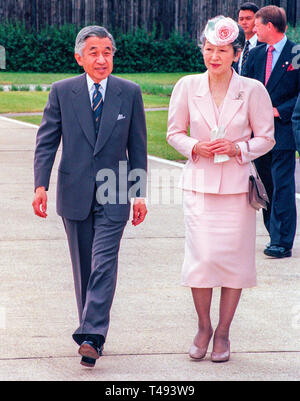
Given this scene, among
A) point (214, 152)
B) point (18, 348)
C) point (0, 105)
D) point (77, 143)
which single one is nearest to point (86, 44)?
point (77, 143)

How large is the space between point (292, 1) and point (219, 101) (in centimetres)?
2636

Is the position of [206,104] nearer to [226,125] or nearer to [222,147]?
[226,125]

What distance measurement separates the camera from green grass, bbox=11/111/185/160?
45.1ft

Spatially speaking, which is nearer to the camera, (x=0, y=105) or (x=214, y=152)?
(x=214, y=152)

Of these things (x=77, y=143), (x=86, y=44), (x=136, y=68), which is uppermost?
(x=86, y=44)

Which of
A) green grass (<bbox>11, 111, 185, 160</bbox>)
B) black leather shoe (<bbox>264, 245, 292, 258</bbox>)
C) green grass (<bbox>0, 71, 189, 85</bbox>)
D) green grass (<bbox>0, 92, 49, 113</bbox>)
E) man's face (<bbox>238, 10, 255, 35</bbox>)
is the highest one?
man's face (<bbox>238, 10, 255, 35</bbox>)

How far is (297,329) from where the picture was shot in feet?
19.0

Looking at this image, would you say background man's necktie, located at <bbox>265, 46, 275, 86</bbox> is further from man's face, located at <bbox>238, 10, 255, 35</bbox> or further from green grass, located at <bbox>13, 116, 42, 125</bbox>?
green grass, located at <bbox>13, 116, 42, 125</bbox>

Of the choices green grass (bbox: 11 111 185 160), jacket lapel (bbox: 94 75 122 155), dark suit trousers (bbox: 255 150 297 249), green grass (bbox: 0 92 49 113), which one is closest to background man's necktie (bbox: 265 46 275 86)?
dark suit trousers (bbox: 255 150 297 249)

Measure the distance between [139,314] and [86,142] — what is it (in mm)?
1524

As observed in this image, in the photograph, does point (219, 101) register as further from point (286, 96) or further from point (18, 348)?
point (286, 96)

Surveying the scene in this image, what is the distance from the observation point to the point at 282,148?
7.70 m

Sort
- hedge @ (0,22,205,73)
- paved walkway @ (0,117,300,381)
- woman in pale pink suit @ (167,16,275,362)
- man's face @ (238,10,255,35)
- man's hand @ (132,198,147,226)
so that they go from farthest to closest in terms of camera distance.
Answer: hedge @ (0,22,205,73) → man's face @ (238,10,255,35) → man's hand @ (132,198,147,226) → woman in pale pink suit @ (167,16,275,362) → paved walkway @ (0,117,300,381)

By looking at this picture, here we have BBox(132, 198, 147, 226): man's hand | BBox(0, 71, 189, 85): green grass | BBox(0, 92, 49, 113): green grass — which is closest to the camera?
BBox(132, 198, 147, 226): man's hand
